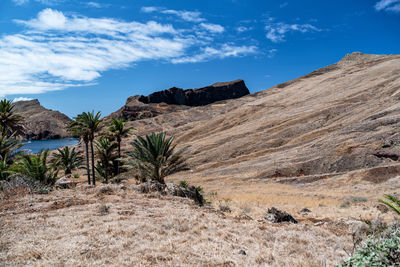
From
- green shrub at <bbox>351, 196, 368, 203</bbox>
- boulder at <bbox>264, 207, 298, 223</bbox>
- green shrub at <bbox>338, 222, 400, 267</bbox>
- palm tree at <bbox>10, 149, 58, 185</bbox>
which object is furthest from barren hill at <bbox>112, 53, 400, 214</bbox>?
green shrub at <bbox>338, 222, 400, 267</bbox>

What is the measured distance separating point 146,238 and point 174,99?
5471 inches

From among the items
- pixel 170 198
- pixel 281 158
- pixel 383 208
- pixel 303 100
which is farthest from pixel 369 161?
pixel 303 100

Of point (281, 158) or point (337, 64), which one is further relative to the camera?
point (337, 64)

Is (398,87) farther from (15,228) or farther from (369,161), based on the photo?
(15,228)

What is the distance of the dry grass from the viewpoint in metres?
5.03

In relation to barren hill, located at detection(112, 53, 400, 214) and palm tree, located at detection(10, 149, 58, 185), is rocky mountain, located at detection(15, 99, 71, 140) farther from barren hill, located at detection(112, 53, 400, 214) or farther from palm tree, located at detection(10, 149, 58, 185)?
palm tree, located at detection(10, 149, 58, 185)

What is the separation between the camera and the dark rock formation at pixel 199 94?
445 ft

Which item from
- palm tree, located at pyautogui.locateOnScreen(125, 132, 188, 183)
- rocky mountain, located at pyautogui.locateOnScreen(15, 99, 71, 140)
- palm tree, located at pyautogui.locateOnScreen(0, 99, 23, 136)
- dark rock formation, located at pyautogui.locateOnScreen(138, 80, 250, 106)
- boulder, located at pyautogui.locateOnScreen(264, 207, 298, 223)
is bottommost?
boulder, located at pyautogui.locateOnScreen(264, 207, 298, 223)

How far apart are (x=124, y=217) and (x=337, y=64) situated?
101 metres

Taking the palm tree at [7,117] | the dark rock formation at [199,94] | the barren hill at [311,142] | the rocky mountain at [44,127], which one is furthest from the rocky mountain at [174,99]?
the palm tree at [7,117]

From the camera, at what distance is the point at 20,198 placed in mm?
9461

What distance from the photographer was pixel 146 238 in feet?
19.7

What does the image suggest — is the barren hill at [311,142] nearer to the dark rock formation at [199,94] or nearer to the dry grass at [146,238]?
the dry grass at [146,238]

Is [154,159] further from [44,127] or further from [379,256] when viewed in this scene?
[44,127]
